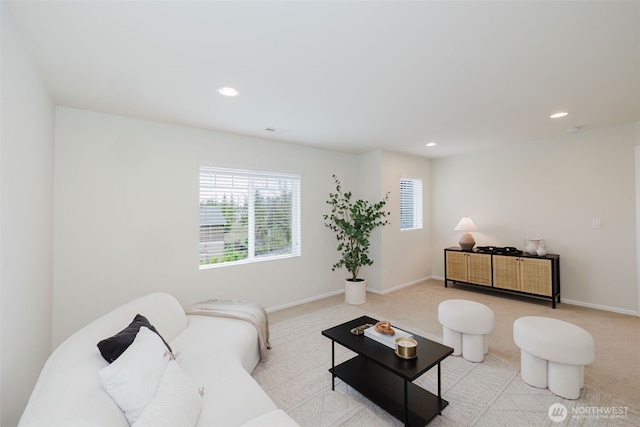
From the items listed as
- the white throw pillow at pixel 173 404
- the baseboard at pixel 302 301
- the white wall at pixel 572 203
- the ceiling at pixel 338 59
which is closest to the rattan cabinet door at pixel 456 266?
the white wall at pixel 572 203

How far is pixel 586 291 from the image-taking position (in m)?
4.01

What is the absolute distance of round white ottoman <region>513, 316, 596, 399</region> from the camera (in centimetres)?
202

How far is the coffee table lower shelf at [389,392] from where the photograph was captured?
1882mm

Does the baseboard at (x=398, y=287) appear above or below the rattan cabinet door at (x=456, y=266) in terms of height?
below

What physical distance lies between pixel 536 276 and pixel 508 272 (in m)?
0.36

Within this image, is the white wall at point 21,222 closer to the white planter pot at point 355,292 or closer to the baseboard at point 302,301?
the baseboard at point 302,301

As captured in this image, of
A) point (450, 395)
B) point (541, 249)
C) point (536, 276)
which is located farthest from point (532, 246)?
point (450, 395)

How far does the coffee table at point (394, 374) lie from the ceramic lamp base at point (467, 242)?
3.32 m

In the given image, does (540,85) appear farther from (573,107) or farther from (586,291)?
(586,291)

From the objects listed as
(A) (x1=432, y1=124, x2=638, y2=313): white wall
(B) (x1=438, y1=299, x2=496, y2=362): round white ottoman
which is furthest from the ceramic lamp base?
(B) (x1=438, y1=299, x2=496, y2=362): round white ottoman

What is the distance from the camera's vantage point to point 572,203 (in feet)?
13.6

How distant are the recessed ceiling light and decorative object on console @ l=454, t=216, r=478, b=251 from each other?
14.2 feet

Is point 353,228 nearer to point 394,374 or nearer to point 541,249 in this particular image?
point 394,374

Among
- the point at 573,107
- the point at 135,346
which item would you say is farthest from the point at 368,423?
the point at 573,107
